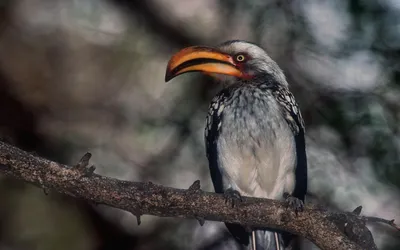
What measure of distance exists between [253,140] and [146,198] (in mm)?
1037

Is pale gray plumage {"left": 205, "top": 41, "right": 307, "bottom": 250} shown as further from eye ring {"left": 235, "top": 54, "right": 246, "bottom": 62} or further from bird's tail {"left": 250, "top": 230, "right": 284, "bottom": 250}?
eye ring {"left": 235, "top": 54, "right": 246, "bottom": 62}

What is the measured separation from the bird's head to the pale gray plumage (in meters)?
0.14

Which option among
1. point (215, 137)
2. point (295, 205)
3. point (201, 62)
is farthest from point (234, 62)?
point (295, 205)

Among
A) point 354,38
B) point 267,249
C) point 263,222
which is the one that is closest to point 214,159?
point 267,249

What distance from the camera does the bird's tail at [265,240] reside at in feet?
15.0

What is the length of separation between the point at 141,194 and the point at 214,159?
1.11 meters

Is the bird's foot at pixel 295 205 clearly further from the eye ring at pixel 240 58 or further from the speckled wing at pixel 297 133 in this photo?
the eye ring at pixel 240 58

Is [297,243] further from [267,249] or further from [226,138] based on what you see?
[226,138]

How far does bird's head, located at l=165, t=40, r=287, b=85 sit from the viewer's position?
470 cm

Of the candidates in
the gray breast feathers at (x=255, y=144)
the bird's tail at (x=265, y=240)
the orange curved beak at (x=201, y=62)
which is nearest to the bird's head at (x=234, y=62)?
the orange curved beak at (x=201, y=62)

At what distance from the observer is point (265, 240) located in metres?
4.61

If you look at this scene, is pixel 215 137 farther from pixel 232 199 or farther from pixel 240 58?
pixel 232 199

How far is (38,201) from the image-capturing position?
5414 mm

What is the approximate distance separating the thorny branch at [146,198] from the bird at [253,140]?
28.6 inches
